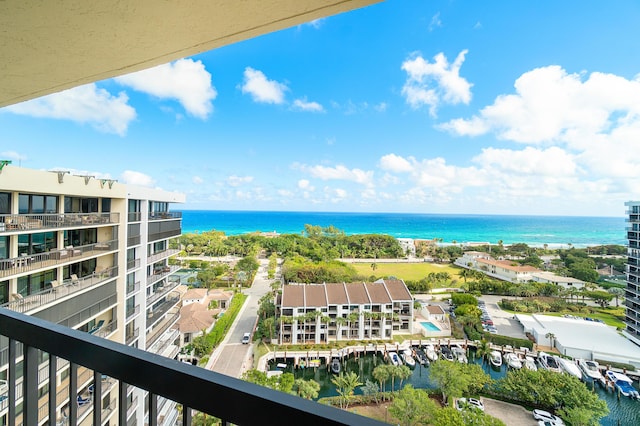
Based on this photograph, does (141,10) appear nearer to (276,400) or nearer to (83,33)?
(83,33)

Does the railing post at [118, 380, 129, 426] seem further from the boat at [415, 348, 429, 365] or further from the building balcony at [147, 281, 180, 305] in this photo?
the boat at [415, 348, 429, 365]

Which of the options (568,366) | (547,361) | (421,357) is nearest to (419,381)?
(421,357)

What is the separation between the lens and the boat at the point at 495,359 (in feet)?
30.6

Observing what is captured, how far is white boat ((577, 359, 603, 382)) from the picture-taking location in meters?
8.61

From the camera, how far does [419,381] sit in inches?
328

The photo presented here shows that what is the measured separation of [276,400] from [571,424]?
380 inches

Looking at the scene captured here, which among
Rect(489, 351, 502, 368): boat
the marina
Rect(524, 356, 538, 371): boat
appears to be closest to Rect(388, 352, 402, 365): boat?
the marina

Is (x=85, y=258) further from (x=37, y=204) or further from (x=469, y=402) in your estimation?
(x=469, y=402)

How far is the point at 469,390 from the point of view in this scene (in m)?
7.37

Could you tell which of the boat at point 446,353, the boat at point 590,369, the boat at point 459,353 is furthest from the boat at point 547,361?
the boat at point 446,353

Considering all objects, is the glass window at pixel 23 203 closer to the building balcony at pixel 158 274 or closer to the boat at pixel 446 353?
the building balcony at pixel 158 274

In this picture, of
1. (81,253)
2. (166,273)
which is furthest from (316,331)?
(81,253)

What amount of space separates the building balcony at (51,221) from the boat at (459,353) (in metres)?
10.5

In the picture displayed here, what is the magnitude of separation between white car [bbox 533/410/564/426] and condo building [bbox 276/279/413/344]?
15.3 feet
